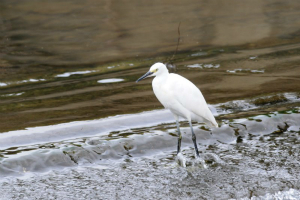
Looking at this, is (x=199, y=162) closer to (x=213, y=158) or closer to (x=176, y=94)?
(x=213, y=158)

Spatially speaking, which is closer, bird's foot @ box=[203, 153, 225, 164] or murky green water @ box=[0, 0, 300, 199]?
murky green water @ box=[0, 0, 300, 199]

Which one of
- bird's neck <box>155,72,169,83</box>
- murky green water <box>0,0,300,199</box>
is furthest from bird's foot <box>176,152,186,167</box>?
bird's neck <box>155,72,169,83</box>

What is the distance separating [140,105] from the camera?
8.88 metres

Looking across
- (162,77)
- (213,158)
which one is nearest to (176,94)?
(162,77)

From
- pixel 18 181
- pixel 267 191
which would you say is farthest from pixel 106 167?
pixel 267 191

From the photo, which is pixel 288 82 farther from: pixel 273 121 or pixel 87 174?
pixel 87 174

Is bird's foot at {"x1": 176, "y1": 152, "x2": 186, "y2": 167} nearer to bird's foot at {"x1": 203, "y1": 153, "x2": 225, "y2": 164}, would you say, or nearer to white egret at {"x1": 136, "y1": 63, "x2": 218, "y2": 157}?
white egret at {"x1": 136, "y1": 63, "x2": 218, "y2": 157}

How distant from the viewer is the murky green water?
6.03 meters

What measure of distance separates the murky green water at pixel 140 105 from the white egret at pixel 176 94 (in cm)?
61

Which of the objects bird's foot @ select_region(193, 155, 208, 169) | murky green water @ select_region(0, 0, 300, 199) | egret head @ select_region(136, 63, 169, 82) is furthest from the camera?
bird's foot @ select_region(193, 155, 208, 169)

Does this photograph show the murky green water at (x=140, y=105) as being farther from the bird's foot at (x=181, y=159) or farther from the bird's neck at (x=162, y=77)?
the bird's neck at (x=162, y=77)

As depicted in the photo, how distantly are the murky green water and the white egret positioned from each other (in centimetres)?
61

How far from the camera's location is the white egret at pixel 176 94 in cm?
638

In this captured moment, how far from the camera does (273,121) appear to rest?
7.88 metres
